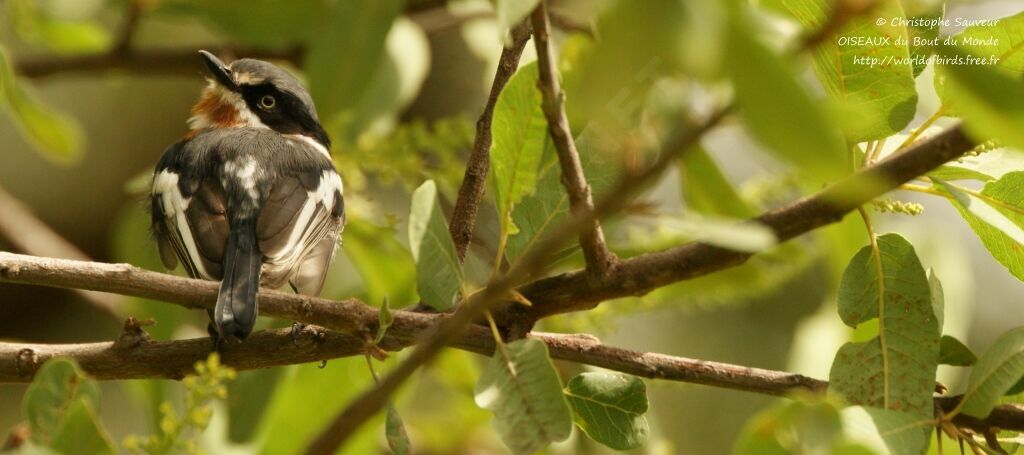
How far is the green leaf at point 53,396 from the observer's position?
1.55 m

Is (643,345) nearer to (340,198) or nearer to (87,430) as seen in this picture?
(340,198)

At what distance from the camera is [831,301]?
3082mm

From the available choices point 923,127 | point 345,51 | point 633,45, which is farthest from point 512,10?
point 923,127

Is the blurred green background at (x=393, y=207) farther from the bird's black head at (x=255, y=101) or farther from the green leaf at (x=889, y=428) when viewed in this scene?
the green leaf at (x=889, y=428)

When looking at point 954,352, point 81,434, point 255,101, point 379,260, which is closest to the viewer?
point 81,434

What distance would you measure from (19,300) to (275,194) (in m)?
3.42

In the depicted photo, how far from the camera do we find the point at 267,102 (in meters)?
4.16

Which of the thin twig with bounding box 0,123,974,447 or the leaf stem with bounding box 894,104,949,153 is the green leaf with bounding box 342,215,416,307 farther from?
the leaf stem with bounding box 894,104,949,153

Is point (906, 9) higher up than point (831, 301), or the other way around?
point (906, 9)

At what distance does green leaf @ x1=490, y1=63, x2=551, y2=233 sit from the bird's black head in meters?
2.53

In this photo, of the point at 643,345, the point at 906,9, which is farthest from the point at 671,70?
the point at 643,345

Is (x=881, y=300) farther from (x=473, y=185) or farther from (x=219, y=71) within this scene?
(x=219, y=71)

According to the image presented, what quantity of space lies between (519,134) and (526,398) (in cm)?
42

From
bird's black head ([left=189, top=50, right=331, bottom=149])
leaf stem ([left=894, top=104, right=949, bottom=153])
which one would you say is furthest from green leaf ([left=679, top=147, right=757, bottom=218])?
bird's black head ([left=189, top=50, right=331, bottom=149])
